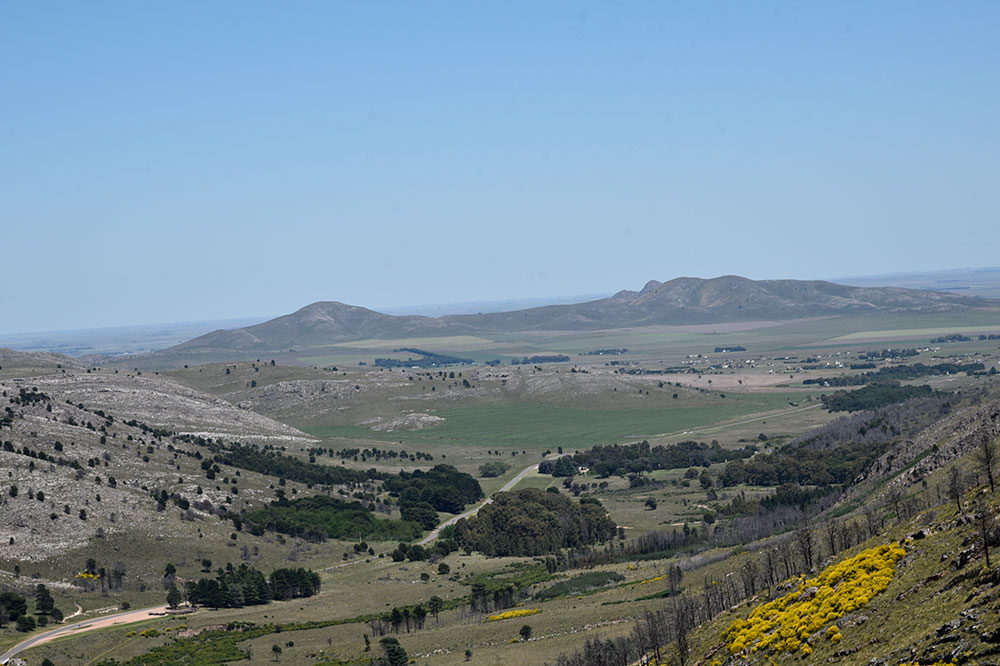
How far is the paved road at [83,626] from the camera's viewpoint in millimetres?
75688

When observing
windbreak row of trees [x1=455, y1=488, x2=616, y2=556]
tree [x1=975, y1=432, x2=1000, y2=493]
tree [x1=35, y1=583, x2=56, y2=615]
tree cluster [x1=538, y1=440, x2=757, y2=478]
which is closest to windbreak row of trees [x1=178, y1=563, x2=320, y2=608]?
tree [x1=35, y1=583, x2=56, y2=615]

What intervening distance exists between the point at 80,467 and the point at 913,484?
11227 cm

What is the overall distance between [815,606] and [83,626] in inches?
2743

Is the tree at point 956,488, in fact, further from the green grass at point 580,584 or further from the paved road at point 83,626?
the paved road at point 83,626

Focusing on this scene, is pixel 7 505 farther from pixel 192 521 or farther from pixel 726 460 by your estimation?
pixel 726 460

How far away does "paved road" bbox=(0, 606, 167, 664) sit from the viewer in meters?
75.7

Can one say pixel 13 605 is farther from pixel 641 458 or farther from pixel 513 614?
pixel 641 458

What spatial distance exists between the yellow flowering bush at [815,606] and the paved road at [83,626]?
5603 centimetres

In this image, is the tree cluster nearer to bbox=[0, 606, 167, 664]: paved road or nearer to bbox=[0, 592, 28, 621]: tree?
bbox=[0, 606, 167, 664]: paved road

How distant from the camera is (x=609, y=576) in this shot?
95.4m

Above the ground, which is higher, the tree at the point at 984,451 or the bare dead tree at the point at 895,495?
the tree at the point at 984,451

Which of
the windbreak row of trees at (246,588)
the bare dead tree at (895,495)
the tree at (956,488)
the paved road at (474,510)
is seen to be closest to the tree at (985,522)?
the tree at (956,488)

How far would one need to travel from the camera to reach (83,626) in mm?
85875

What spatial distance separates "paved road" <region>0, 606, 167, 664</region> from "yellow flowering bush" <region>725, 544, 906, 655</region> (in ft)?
184
